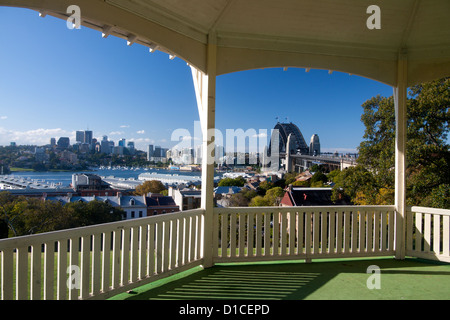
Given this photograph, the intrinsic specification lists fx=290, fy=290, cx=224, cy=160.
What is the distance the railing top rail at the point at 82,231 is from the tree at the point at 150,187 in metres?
0.51

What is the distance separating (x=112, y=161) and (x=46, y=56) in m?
1.62

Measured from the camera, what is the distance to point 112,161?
3387mm

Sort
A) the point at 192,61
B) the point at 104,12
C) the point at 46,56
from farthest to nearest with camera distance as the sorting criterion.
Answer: the point at 46,56 → the point at 192,61 → the point at 104,12

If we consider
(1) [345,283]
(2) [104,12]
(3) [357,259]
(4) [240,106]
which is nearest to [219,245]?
(1) [345,283]

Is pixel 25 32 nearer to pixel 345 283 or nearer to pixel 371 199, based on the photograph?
pixel 345 283

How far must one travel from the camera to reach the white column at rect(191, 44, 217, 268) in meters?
3.38

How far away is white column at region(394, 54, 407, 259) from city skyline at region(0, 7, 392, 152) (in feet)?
8.21

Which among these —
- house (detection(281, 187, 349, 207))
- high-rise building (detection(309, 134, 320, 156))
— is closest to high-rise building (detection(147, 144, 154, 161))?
house (detection(281, 187, 349, 207))

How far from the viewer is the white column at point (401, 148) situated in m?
4.03

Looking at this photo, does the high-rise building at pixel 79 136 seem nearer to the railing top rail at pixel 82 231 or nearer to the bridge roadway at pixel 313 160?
the railing top rail at pixel 82 231

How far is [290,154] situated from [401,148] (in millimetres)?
1933

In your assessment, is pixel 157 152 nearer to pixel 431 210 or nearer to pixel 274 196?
pixel 274 196

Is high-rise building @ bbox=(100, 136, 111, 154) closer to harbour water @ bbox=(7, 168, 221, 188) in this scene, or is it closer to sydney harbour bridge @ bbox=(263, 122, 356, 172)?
harbour water @ bbox=(7, 168, 221, 188)

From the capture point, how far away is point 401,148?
13.3ft
